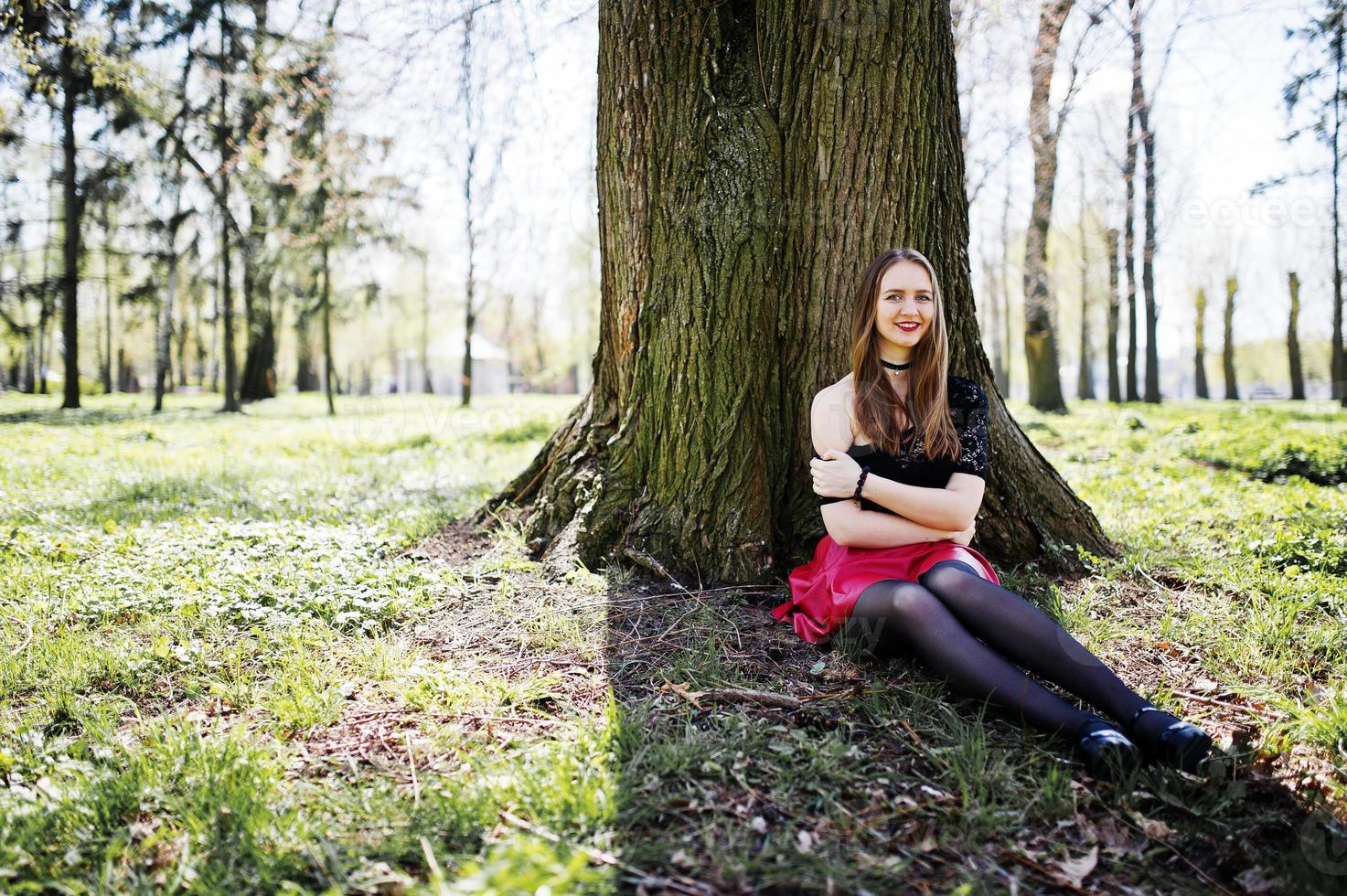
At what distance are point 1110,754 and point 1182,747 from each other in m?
0.18

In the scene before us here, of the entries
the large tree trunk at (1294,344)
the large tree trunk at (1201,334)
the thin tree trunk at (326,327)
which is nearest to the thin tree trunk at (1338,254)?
the large tree trunk at (1294,344)

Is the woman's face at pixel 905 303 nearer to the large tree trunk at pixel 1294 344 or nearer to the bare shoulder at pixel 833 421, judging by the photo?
the bare shoulder at pixel 833 421

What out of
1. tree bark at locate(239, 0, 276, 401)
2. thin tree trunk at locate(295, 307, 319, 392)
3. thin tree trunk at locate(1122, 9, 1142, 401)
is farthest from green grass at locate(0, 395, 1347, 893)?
thin tree trunk at locate(295, 307, 319, 392)

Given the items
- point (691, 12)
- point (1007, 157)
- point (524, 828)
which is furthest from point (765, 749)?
point (1007, 157)

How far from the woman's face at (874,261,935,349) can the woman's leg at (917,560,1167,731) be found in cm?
98

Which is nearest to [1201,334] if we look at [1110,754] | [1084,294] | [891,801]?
[1084,294]

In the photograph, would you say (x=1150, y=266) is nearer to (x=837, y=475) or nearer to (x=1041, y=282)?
(x=1041, y=282)

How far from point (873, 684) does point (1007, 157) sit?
13199 millimetres

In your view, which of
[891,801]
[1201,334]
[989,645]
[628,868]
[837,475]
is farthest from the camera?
[1201,334]

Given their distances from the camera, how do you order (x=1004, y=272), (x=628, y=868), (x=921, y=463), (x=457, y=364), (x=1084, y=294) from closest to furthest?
(x=628, y=868), (x=921, y=463), (x=1004, y=272), (x=1084, y=294), (x=457, y=364)

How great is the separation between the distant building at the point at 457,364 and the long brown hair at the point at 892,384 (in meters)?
45.5

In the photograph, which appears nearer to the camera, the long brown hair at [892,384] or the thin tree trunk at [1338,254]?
the long brown hair at [892,384]

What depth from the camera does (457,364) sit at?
51.1 meters

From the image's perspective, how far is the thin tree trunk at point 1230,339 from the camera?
1091 inches
